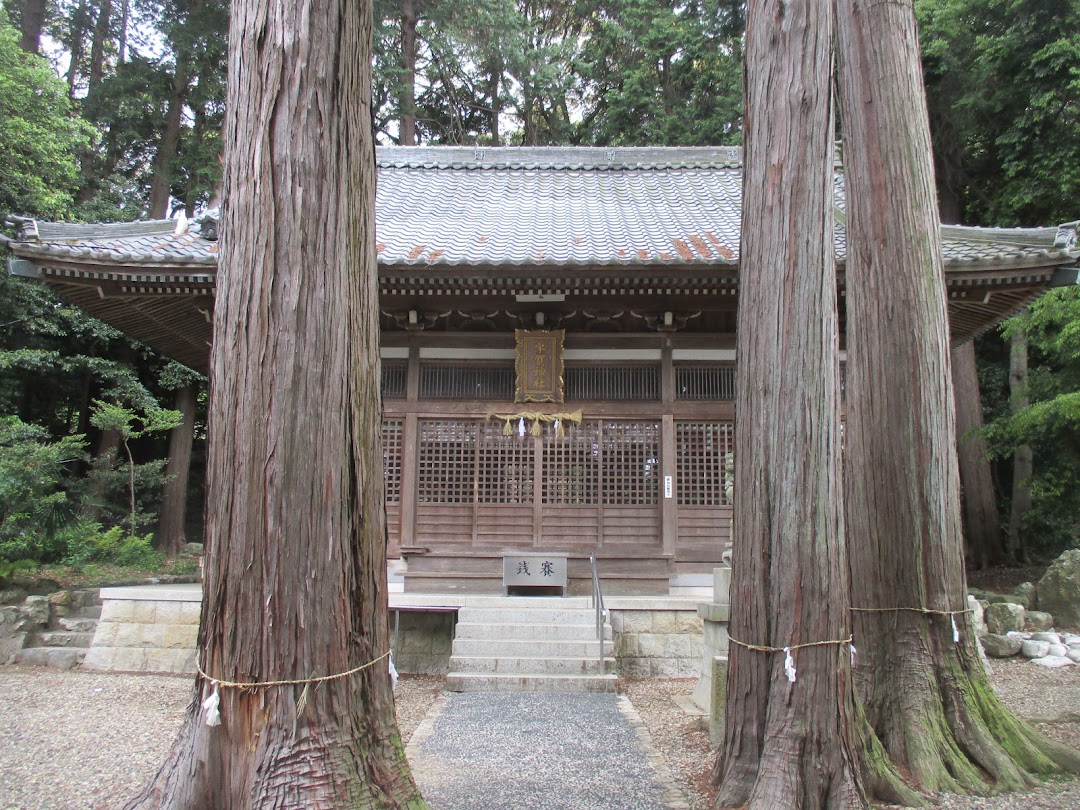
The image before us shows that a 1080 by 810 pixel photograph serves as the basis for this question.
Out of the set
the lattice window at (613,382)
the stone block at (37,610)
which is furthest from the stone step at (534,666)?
the stone block at (37,610)

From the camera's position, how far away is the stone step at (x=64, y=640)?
7422 millimetres

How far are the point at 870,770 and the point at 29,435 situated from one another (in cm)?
1107

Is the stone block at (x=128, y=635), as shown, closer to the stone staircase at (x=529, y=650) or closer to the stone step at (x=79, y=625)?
the stone step at (x=79, y=625)

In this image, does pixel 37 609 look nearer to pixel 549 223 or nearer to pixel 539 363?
pixel 539 363

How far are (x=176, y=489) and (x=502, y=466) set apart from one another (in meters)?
9.90

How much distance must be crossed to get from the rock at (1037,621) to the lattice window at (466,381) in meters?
6.83

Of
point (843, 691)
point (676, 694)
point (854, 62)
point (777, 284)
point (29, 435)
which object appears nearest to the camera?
point (843, 691)

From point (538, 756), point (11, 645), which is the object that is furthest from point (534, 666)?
point (11, 645)

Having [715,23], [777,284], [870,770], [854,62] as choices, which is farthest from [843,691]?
[715,23]

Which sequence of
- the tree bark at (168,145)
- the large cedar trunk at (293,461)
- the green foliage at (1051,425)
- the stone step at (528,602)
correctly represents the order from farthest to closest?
the tree bark at (168,145), the green foliage at (1051,425), the stone step at (528,602), the large cedar trunk at (293,461)

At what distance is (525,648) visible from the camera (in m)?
6.65

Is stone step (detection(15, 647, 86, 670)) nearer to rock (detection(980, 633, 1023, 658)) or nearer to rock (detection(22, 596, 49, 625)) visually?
rock (detection(22, 596, 49, 625))

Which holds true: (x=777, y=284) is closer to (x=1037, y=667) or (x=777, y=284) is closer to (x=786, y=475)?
(x=786, y=475)

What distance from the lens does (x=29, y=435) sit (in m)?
9.84
